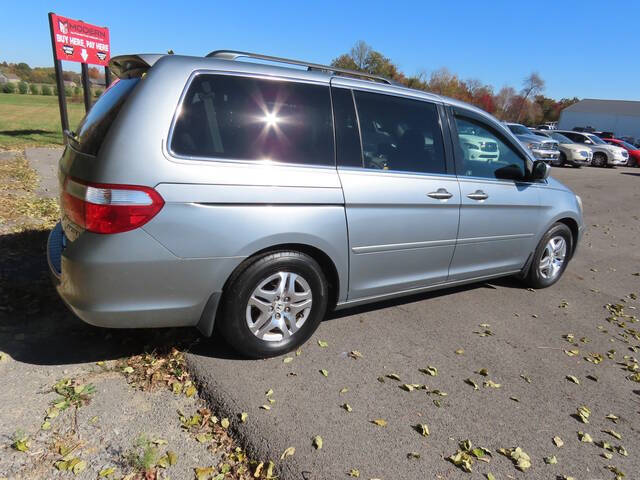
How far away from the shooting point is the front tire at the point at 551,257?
4.87 m

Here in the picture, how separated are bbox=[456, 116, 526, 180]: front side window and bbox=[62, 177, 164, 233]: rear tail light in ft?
8.42

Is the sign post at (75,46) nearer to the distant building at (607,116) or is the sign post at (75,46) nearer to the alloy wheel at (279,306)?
the alloy wheel at (279,306)

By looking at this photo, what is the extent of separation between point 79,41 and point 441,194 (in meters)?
14.5

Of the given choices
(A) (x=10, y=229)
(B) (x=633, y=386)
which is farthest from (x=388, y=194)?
(A) (x=10, y=229)

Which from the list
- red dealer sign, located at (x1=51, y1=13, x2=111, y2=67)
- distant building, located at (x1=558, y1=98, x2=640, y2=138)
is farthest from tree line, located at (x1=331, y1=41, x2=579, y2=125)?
red dealer sign, located at (x1=51, y1=13, x2=111, y2=67)

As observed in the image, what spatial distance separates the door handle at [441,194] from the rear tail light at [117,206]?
6.82 feet

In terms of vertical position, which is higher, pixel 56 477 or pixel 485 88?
pixel 485 88

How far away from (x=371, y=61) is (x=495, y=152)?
67888 mm

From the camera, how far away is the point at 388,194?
3365 mm

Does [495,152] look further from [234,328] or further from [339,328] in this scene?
[234,328]

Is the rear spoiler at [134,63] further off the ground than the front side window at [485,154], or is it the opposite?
the rear spoiler at [134,63]

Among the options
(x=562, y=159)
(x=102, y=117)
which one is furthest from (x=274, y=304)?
(x=562, y=159)

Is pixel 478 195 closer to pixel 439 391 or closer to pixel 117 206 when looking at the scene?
pixel 439 391

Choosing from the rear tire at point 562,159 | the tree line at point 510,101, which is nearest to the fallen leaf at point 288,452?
the rear tire at point 562,159
